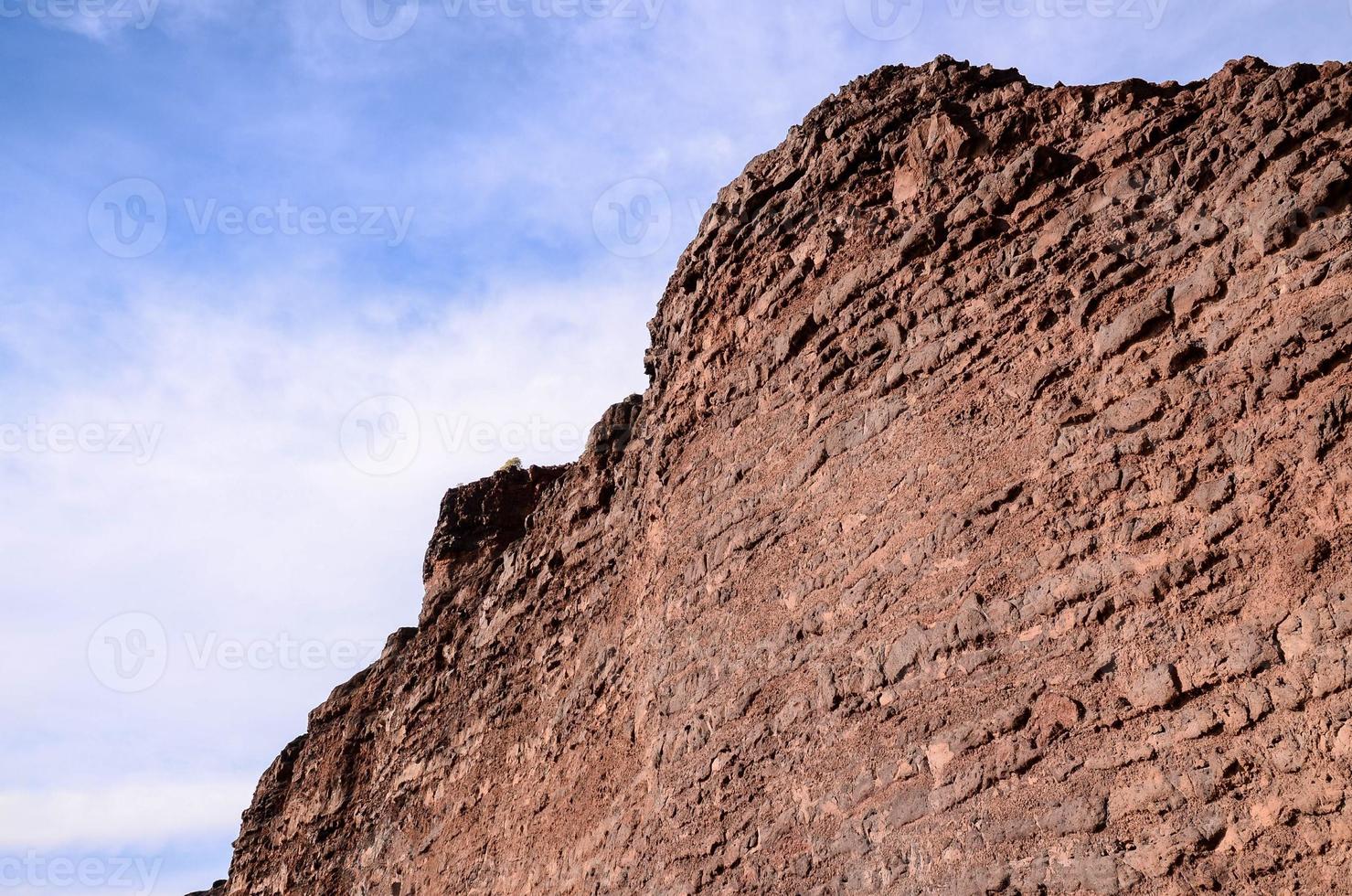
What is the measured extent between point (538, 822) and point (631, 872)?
6.54 feet

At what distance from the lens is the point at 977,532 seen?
6.79 meters

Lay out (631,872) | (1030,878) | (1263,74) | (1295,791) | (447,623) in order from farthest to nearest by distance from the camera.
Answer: (447,623) < (631,872) < (1263,74) < (1030,878) < (1295,791)

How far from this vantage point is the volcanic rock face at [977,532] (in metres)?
5.45

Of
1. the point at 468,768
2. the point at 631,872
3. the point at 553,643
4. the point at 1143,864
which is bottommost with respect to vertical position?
the point at 1143,864

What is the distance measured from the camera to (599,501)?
1132cm

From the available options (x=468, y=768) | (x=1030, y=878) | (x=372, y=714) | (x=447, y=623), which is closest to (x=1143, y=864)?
(x=1030, y=878)

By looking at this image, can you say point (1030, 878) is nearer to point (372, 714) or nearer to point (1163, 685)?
point (1163, 685)

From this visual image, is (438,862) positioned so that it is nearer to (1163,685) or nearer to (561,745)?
(561,745)

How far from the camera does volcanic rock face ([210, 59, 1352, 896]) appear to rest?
545 cm

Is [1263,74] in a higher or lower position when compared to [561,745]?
higher

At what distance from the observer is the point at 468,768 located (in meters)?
11.5

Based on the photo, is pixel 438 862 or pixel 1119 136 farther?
pixel 438 862

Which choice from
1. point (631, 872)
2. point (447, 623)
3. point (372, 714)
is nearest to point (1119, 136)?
point (631, 872)

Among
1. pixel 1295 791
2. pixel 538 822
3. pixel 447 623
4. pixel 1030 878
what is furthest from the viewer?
pixel 447 623
